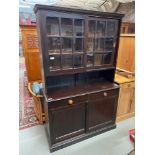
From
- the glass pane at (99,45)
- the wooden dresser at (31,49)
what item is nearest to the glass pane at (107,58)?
the glass pane at (99,45)

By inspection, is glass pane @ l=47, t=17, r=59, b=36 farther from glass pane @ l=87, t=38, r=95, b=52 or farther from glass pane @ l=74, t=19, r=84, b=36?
glass pane @ l=87, t=38, r=95, b=52

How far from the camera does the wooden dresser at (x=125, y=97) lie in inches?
90.3

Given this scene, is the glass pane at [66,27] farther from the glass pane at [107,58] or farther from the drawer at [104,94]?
the drawer at [104,94]

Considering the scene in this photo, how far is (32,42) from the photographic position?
3203 millimetres

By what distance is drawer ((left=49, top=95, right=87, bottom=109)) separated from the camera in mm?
1693

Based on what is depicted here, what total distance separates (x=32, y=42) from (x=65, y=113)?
213 centimetres

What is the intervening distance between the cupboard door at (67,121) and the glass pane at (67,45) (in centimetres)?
75

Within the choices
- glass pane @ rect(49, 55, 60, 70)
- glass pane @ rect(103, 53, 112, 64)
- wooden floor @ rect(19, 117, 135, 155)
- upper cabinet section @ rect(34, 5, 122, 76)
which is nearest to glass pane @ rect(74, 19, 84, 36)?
upper cabinet section @ rect(34, 5, 122, 76)

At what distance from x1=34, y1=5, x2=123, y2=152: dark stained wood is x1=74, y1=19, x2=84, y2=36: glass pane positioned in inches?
0.7
